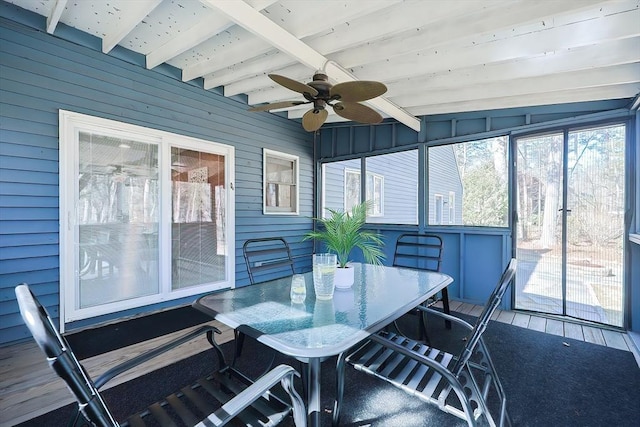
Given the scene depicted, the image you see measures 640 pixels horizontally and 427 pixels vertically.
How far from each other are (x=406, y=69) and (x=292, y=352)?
2.97 metres

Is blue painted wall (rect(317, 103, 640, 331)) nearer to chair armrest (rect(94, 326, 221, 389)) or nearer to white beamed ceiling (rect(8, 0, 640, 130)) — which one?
white beamed ceiling (rect(8, 0, 640, 130))

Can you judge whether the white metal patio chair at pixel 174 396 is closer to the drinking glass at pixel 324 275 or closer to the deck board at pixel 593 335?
the drinking glass at pixel 324 275

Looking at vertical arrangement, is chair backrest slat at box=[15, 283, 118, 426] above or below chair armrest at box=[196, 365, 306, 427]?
above

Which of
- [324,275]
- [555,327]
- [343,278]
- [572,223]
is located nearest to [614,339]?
[555,327]

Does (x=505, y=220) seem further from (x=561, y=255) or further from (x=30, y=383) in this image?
(x=30, y=383)

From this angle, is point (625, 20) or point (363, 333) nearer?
point (363, 333)

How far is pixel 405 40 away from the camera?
103 inches

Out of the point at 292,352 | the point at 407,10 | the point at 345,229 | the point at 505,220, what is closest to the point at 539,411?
the point at 345,229

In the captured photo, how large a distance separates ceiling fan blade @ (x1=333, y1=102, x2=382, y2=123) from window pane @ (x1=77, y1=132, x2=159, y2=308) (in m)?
2.49

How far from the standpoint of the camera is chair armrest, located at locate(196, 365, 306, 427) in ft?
3.21

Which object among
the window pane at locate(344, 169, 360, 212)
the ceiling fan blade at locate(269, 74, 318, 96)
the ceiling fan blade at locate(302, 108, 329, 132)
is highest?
the ceiling fan blade at locate(269, 74, 318, 96)

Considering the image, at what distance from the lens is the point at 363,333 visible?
1.28 metres

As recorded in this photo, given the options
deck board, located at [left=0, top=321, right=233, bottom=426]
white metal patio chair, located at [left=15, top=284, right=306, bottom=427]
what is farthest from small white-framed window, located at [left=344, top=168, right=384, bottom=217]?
white metal patio chair, located at [left=15, top=284, right=306, bottom=427]

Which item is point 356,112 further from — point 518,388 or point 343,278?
point 518,388
